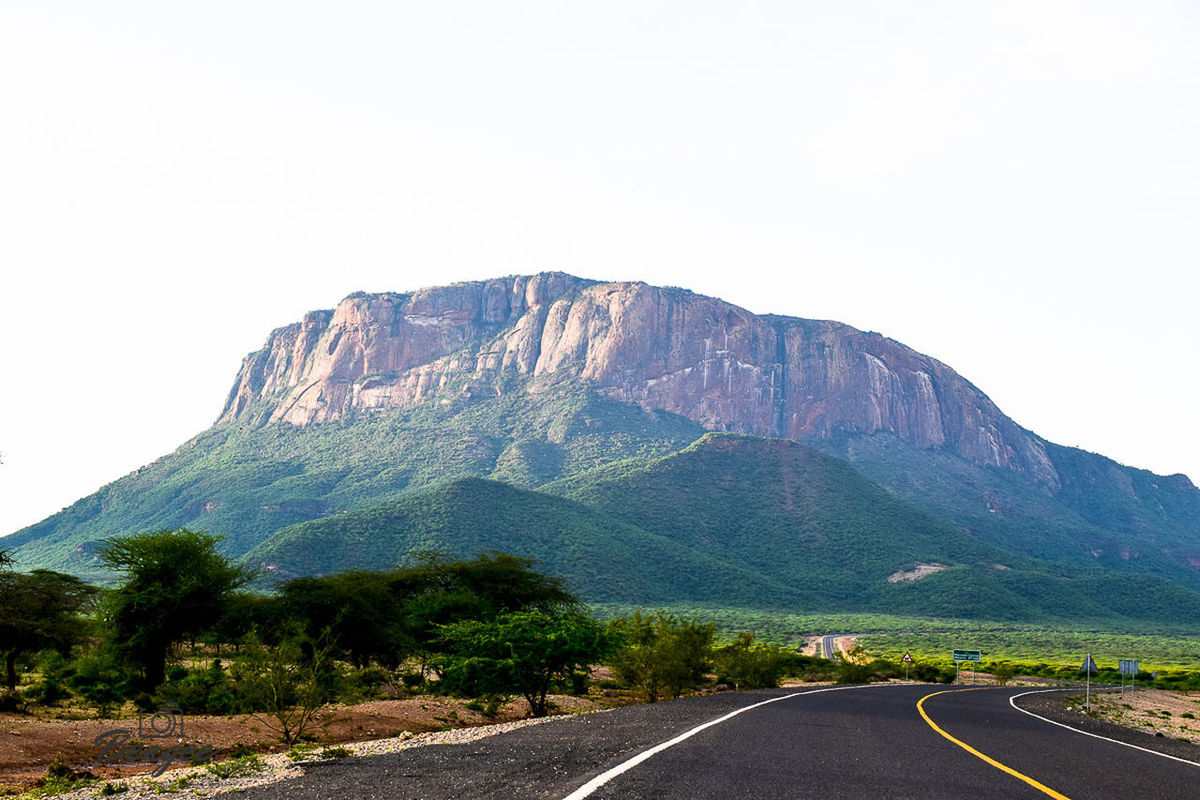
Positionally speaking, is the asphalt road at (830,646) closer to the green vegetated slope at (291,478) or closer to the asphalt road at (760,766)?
the asphalt road at (760,766)

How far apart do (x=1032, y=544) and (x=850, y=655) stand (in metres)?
128

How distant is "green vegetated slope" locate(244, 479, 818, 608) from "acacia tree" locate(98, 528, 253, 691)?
6894cm

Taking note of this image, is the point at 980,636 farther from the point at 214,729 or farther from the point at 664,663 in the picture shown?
the point at 214,729

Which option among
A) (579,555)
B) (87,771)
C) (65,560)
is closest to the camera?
(87,771)

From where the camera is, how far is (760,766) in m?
11.8

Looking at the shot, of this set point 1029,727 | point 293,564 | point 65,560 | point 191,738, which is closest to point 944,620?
point 293,564

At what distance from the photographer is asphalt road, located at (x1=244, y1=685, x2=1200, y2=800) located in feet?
32.3

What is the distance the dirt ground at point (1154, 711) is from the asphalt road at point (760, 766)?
14.6 m

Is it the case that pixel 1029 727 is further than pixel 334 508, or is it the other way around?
pixel 334 508

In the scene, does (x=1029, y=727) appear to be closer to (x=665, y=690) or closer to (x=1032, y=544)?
(x=665, y=690)

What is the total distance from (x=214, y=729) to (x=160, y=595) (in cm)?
1416

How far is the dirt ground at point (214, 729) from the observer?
18094 mm

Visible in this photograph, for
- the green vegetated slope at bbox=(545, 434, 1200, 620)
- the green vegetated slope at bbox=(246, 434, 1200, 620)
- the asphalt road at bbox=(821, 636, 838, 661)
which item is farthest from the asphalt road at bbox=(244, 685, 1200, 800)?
the green vegetated slope at bbox=(545, 434, 1200, 620)

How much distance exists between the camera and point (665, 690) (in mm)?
35656
